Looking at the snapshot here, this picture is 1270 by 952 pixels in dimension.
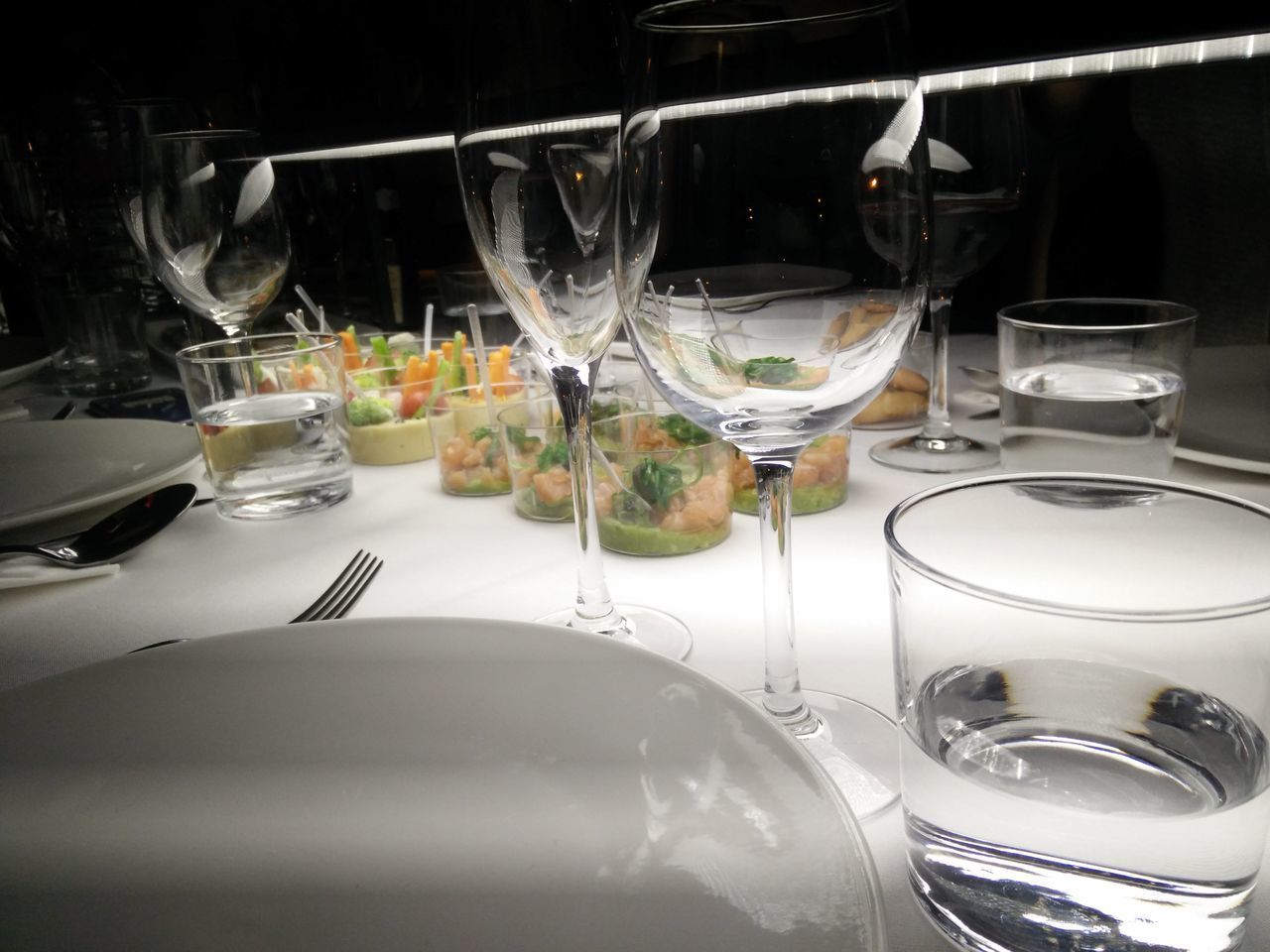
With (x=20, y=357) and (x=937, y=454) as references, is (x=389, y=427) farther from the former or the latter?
(x=20, y=357)

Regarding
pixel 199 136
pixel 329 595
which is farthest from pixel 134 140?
pixel 329 595

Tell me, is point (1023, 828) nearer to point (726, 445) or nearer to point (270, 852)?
point (270, 852)

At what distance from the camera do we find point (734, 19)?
37cm

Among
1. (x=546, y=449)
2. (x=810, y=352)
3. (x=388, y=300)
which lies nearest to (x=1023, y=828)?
(x=810, y=352)

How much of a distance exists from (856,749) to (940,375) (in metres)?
0.55

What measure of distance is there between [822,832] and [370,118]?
1.60 m

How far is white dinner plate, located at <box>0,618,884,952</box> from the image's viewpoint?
0.29m

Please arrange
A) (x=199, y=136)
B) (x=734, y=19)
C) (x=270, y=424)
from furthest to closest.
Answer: (x=199, y=136)
(x=270, y=424)
(x=734, y=19)

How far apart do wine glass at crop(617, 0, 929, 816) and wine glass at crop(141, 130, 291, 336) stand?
80 cm

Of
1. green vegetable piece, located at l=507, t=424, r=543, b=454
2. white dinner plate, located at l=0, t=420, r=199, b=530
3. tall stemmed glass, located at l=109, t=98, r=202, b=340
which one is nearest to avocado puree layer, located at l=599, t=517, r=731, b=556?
A: green vegetable piece, located at l=507, t=424, r=543, b=454

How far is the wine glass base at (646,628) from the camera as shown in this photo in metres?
0.58

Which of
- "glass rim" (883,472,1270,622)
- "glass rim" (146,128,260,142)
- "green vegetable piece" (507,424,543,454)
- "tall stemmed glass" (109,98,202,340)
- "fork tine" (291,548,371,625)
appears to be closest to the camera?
"glass rim" (883,472,1270,622)

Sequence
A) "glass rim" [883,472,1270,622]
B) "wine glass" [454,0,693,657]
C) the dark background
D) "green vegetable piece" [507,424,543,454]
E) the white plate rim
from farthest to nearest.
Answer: the dark background
"green vegetable piece" [507,424,543,454]
the white plate rim
"wine glass" [454,0,693,657]
"glass rim" [883,472,1270,622]

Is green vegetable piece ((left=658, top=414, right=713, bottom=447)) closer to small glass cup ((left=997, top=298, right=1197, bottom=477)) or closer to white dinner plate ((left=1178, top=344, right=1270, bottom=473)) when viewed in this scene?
small glass cup ((left=997, top=298, right=1197, bottom=477))
